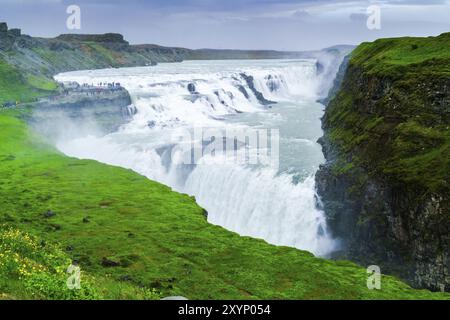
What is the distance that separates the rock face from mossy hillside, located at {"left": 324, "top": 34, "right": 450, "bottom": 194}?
82 millimetres

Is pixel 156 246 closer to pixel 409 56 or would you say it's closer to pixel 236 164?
pixel 236 164

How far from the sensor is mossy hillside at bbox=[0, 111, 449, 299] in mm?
27078

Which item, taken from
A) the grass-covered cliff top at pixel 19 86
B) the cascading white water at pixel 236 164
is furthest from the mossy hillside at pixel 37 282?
the grass-covered cliff top at pixel 19 86

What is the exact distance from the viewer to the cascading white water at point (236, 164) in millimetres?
47938

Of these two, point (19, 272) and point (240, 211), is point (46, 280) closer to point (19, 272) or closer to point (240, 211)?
point (19, 272)

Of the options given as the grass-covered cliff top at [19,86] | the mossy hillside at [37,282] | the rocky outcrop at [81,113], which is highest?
the grass-covered cliff top at [19,86]

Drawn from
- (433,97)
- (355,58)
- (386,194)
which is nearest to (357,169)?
(386,194)

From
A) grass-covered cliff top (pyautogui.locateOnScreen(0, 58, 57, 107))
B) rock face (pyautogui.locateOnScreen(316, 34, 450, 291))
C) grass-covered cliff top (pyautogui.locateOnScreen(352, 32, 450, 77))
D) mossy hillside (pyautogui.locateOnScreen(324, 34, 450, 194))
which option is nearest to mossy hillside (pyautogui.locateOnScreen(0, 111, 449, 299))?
rock face (pyautogui.locateOnScreen(316, 34, 450, 291))

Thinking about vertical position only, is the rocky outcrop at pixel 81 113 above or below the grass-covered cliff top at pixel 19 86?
below

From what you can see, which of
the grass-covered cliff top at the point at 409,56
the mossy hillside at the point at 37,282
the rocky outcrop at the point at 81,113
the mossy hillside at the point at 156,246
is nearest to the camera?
the mossy hillside at the point at 37,282

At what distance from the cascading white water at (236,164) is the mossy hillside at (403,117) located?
6.40 m

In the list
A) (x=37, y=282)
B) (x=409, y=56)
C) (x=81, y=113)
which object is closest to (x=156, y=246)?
(x=37, y=282)

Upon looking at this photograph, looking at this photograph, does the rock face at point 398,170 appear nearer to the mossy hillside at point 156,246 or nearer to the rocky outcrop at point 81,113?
the mossy hillside at point 156,246

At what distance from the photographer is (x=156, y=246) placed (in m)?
33.2
